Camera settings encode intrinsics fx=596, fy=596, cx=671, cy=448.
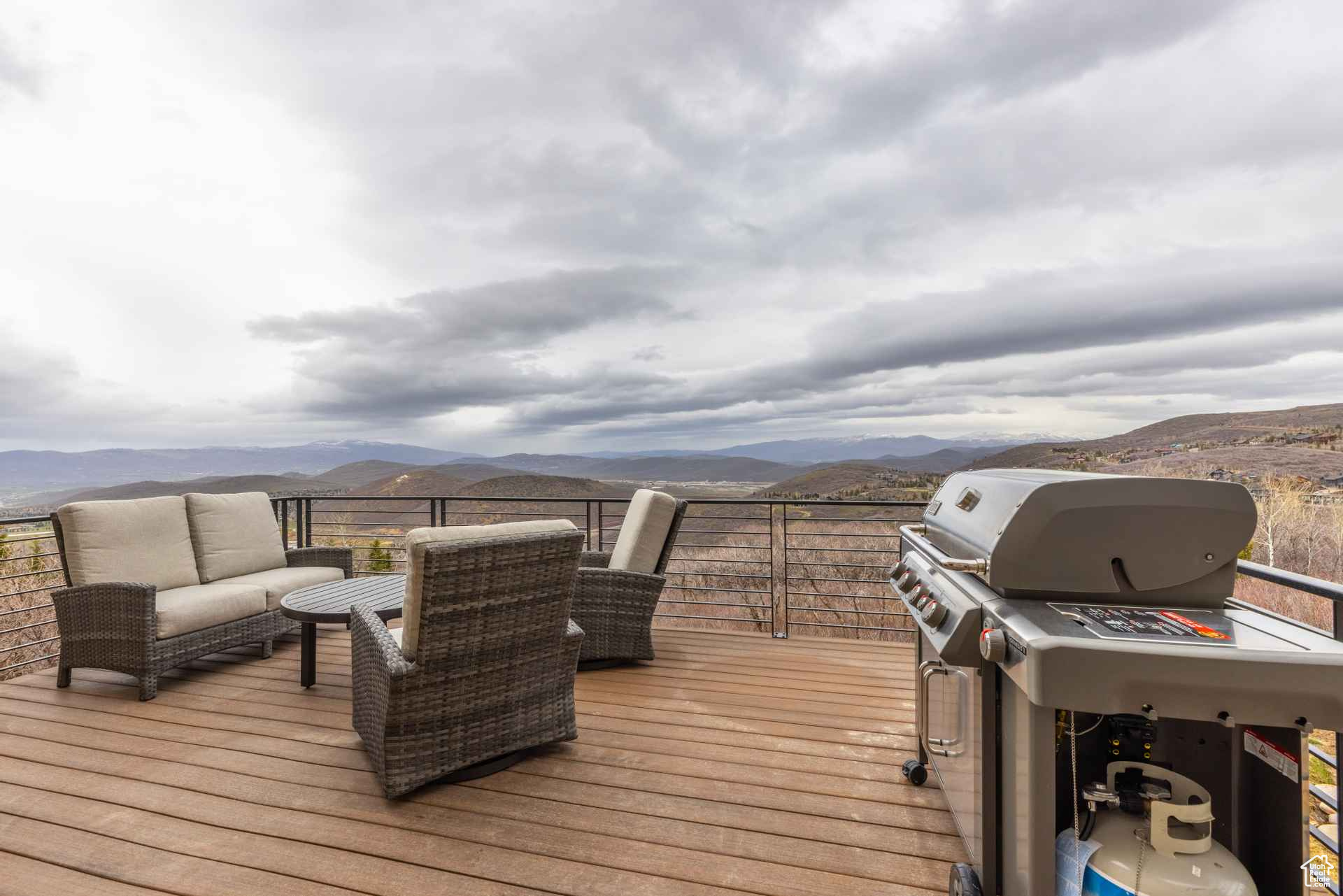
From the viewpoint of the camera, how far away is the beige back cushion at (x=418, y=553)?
6.62ft

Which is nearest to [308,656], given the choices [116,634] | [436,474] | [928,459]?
[116,634]

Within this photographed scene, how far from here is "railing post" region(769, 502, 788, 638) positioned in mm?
4371

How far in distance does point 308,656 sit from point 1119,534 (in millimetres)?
3665

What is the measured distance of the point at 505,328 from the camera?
404 inches

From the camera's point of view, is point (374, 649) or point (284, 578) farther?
point (284, 578)

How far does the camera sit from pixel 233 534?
4164mm

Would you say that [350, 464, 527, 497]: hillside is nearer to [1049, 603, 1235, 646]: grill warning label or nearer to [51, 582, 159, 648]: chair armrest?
[51, 582, 159, 648]: chair armrest

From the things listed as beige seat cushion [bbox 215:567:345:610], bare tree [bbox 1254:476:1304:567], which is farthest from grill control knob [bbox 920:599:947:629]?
bare tree [bbox 1254:476:1304:567]

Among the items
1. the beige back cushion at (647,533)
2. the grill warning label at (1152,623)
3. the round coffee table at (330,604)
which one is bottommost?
the round coffee table at (330,604)

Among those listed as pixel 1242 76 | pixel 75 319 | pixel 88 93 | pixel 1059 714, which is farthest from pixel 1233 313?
pixel 75 319

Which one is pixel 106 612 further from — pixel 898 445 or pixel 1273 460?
pixel 1273 460

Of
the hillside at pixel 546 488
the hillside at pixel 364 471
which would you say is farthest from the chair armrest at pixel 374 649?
the hillside at pixel 364 471

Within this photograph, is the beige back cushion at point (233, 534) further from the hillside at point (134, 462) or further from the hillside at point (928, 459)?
the hillside at point (134, 462)

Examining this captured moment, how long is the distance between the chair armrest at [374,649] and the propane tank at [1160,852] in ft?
6.42
